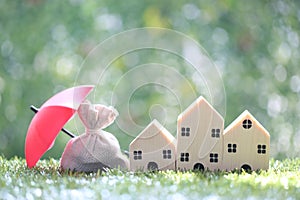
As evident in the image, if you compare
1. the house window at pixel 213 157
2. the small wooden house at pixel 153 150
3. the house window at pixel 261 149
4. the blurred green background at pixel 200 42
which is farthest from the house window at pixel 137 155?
the blurred green background at pixel 200 42

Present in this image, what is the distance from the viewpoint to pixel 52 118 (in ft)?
4.30

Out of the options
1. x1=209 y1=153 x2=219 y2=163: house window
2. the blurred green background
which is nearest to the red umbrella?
x1=209 y1=153 x2=219 y2=163: house window

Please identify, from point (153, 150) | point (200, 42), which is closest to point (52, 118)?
point (153, 150)

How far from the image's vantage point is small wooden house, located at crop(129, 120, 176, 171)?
1.31m

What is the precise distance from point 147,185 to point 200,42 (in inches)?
59.9

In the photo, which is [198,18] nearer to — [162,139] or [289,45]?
[289,45]

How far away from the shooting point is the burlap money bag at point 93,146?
132 cm

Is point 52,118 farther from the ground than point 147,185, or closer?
farther from the ground

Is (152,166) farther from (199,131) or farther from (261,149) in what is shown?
(261,149)

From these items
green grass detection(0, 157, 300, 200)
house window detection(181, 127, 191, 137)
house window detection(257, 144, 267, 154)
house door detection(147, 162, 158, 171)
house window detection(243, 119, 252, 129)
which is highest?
house window detection(243, 119, 252, 129)

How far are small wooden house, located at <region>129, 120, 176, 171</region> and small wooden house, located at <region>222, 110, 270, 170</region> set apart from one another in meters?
0.12

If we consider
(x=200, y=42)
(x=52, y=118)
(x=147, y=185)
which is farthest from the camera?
(x=200, y=42)

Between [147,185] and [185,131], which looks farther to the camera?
[185,131]

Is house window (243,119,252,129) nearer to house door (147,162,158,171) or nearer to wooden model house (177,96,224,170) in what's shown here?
wooden model house (177,96,224,170)
